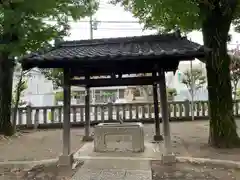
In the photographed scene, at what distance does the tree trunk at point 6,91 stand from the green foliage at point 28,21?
4986 mm

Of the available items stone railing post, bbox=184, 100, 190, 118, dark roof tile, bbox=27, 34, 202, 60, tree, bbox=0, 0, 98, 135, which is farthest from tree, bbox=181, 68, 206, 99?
tree, bbox=0, 0, 98, 135

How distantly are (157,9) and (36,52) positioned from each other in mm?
2862

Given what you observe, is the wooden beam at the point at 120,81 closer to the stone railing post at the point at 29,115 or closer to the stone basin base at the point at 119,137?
the stone basin base at the point at 119,137

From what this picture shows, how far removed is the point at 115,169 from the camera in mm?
5965

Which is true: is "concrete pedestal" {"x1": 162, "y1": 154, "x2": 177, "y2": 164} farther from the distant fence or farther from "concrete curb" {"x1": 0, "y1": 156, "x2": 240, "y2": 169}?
the distant fence

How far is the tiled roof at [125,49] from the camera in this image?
5629 millimetres

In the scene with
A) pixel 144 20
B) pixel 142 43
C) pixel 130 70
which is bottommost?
pixel 130 70

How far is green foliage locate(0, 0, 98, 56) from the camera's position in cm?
424

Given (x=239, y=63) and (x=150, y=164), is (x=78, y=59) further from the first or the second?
(x=239, y=63)

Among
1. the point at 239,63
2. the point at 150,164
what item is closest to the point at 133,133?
the point at 150,164

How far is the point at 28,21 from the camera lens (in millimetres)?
4945

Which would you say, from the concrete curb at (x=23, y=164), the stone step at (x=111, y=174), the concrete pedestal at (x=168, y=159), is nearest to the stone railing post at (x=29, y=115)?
the concrete curb at (x=23, y=164)

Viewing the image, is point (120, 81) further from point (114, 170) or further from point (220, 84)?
point (220, 84)

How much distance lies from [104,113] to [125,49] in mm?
7530
